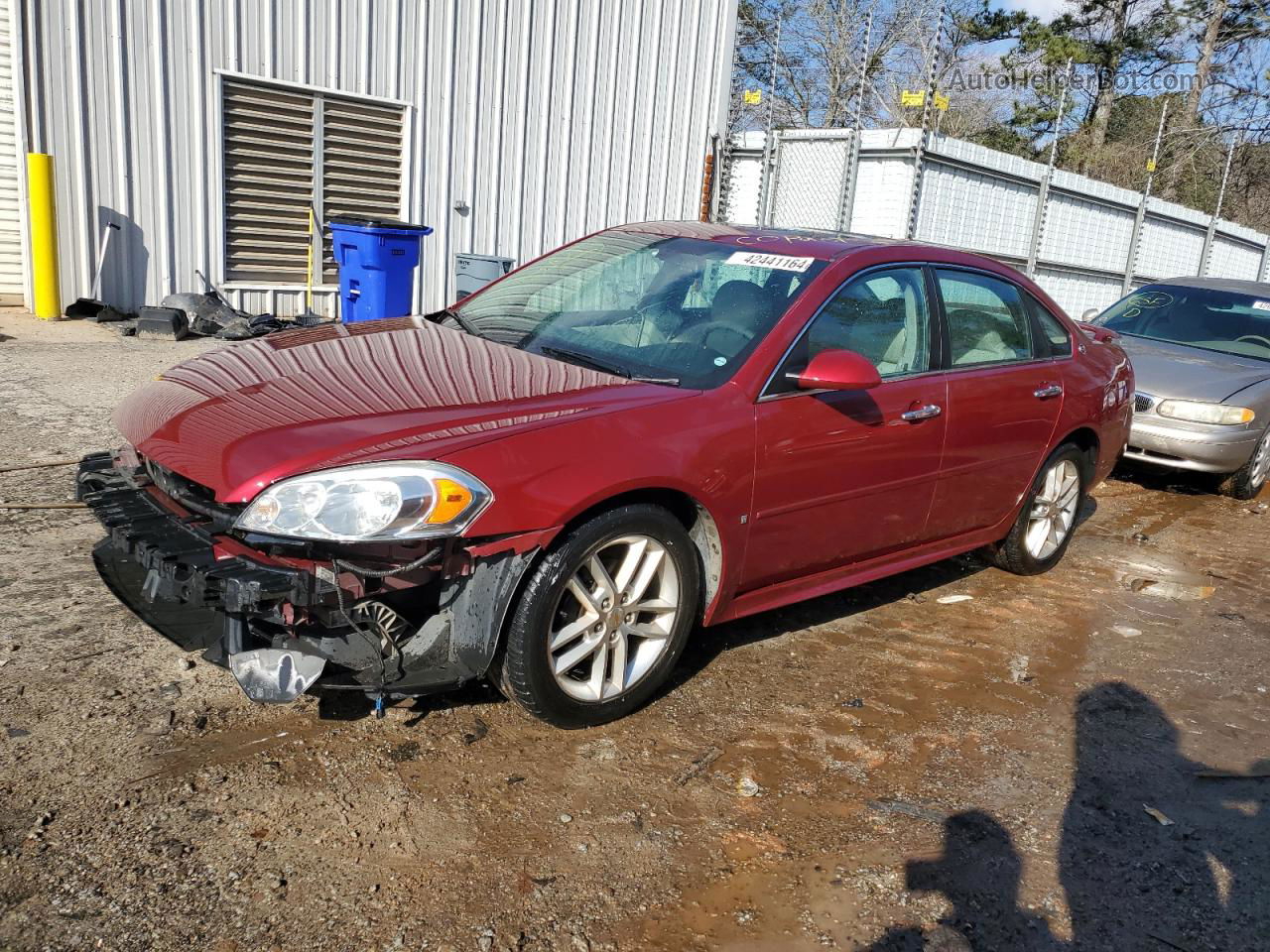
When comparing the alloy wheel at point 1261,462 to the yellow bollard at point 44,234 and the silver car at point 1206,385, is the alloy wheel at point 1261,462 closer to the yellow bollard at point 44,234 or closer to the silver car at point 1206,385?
the silver car at point 1206,385

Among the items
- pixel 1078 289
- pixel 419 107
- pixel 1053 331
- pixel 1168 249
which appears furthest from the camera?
pixel 1168 249

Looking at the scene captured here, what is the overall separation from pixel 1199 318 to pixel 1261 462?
1517mm

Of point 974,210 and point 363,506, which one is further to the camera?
point 974,210

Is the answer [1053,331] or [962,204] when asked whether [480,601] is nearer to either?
[1053,331]

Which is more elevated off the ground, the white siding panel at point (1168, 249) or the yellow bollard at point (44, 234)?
the white siding panel at point (1168, 249)

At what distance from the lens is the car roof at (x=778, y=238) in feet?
13.7

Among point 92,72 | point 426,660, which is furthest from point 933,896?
point 92,72

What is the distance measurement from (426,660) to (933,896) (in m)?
1.52

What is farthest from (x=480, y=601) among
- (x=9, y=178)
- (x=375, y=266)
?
(x=9, y=178)

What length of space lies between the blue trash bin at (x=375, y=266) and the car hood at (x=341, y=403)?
4978 millimetres

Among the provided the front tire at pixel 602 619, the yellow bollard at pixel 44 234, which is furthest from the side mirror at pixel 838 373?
the yellow bollard at pixel 44 234

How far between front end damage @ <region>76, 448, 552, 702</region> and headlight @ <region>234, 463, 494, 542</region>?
0.14 ft

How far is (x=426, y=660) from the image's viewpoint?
9.68ft

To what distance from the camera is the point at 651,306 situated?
158 inches
